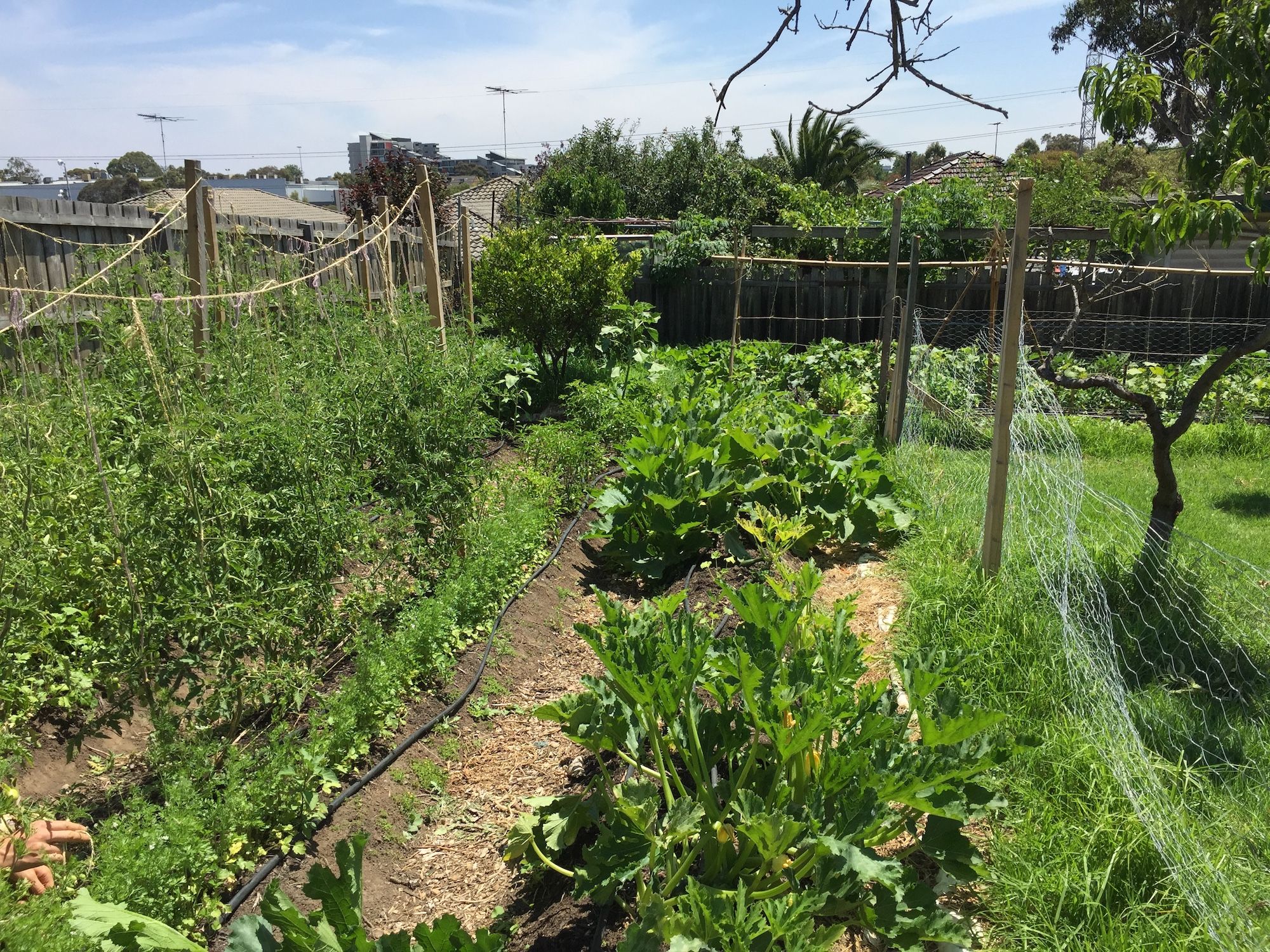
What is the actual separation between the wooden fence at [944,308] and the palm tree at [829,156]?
19.0m

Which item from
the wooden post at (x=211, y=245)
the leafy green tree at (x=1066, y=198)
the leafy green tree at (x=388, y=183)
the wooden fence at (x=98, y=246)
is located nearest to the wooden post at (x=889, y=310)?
the wooden fence at (x=98, y=246)

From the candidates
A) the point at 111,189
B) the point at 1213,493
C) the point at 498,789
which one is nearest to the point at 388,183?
the point at 111,189

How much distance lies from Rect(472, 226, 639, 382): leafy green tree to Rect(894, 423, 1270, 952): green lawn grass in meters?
5.89

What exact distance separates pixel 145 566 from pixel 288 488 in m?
0.64

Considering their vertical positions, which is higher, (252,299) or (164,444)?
(252,299)

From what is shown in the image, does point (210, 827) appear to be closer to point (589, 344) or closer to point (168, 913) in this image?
point (168, 913)

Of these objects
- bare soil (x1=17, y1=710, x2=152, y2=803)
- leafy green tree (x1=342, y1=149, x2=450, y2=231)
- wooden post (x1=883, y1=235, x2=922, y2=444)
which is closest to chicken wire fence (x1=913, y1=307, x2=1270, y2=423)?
wooden post (x1=883, y1=235, x2=922, y2=444)

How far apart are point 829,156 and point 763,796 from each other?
35.8 meters

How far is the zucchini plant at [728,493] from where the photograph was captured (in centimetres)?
643

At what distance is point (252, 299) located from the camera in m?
5.47

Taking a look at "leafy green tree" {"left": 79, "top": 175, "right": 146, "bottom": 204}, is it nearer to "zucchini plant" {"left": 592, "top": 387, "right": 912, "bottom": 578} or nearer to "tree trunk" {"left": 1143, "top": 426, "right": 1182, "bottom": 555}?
"zucchini plant" {"left": 592, "top": 387, "right": 912, "bottom": 578}

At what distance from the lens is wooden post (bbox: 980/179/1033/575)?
467cm

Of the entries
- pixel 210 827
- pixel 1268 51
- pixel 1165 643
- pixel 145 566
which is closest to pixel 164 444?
pixel 145 566

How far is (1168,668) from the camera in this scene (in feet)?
14.8
